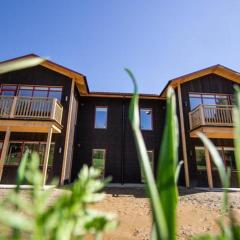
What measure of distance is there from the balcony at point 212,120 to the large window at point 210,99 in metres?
1.35

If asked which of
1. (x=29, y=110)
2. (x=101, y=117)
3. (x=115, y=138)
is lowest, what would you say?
(x=115, y=138)

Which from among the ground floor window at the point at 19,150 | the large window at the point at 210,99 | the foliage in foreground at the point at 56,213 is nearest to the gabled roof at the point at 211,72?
the large window at the point at 210,99

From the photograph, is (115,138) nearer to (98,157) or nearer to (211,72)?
(98,157)

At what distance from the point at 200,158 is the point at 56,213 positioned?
40.2 feet

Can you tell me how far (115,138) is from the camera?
12992mm

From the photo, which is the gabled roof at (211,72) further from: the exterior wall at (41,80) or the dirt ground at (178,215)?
the dirt ground at (178,215)

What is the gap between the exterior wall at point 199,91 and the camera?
430 inches

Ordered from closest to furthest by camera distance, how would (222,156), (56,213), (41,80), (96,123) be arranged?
(56,213) < (222,156) < (41,80) < (96,123)

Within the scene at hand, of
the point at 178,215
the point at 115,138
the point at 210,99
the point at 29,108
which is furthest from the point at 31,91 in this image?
the point at 210,99

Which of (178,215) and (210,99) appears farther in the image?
(210,99)

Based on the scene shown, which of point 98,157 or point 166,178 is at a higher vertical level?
point 98,157

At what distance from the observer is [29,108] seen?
10148mm

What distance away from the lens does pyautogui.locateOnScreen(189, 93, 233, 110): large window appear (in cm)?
1240

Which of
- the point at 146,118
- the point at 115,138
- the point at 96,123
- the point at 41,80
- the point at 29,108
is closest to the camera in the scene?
the point at 29,108
